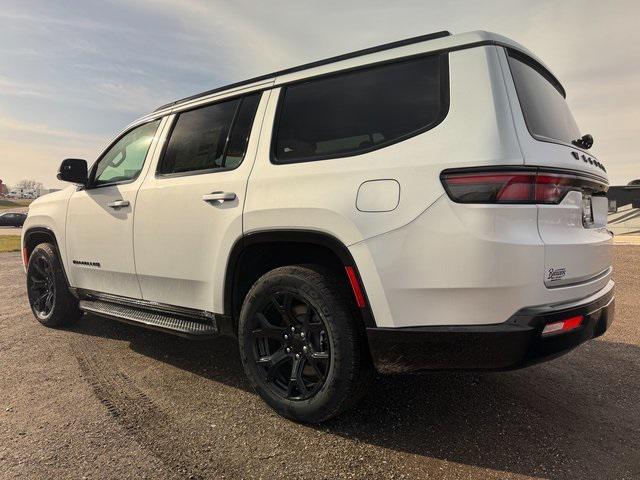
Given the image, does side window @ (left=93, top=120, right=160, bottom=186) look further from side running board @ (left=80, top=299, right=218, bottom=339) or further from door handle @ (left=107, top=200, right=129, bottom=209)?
side running board @ (left=80, top=299, right=218, bottom=339)

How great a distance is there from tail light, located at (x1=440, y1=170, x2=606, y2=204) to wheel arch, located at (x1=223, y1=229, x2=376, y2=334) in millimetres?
620

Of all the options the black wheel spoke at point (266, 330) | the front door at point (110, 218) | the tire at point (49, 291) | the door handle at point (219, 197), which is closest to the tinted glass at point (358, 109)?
the door handle at point (219, 197)

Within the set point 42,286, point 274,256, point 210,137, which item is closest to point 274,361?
point 274,256

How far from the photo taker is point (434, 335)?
6.83ft

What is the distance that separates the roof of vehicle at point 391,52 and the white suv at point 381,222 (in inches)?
0.4

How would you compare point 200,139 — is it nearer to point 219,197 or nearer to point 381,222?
point 219,197

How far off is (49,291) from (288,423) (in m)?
3.28

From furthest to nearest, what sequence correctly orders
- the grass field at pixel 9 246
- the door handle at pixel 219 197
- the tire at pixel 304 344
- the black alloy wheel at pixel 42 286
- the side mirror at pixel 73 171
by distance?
the grass field at pixel 9 246
the black alloy wheel at pixel 42 286
the side mirror at pixel 73 171
the door handle at pixel 219 197
the tire at pixel 304 344

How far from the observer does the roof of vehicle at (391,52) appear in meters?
2.20

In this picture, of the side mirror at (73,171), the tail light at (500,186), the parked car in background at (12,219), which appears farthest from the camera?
the parked car in background at (12,219)

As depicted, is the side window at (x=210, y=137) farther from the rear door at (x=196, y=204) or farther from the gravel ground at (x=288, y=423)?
the gravel ground at (x=288, y=423)

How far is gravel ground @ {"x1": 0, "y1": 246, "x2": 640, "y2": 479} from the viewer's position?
2145 mm

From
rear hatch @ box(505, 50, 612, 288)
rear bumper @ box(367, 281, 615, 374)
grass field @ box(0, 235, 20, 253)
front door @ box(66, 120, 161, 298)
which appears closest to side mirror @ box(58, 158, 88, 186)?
front door @ box(66, 120, 161, 298)

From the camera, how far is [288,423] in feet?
8.45
